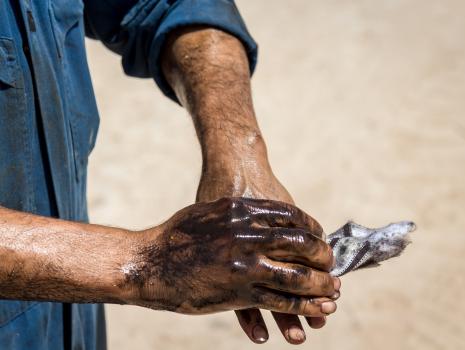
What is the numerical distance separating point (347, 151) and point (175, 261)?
361 centimetres

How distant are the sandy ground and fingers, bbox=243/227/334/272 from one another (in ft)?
7.70

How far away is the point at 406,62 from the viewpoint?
5.68 metres

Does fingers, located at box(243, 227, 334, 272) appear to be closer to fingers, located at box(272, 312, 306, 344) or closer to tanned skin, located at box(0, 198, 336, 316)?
tanned skin, located at box(0, 198, 336, 316)

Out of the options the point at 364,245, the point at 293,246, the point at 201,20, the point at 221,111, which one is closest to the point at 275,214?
the point at 293,246

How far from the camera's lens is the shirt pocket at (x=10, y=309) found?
1.77 metres

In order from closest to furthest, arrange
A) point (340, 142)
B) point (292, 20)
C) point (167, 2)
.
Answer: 1. point (167, 2)
2. point (340, 142)
3. point (292, 20)

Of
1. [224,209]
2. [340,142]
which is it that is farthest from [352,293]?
[224,209]

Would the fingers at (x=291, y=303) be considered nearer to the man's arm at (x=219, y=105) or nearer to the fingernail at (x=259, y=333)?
the fingernail at (x=259, y=333)

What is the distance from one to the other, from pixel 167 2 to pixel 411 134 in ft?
10.1

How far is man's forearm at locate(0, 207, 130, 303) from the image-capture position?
143cm

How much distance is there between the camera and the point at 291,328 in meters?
1.60

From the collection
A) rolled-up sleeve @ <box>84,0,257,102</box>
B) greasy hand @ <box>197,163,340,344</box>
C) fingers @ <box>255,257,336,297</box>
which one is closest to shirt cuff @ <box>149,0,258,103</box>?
rolled-up sleeve @ <box>84,0,257,102</box>

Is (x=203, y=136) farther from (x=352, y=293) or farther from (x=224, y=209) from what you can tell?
(x=352, y=293)

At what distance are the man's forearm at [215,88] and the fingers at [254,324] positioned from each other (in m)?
0.45
